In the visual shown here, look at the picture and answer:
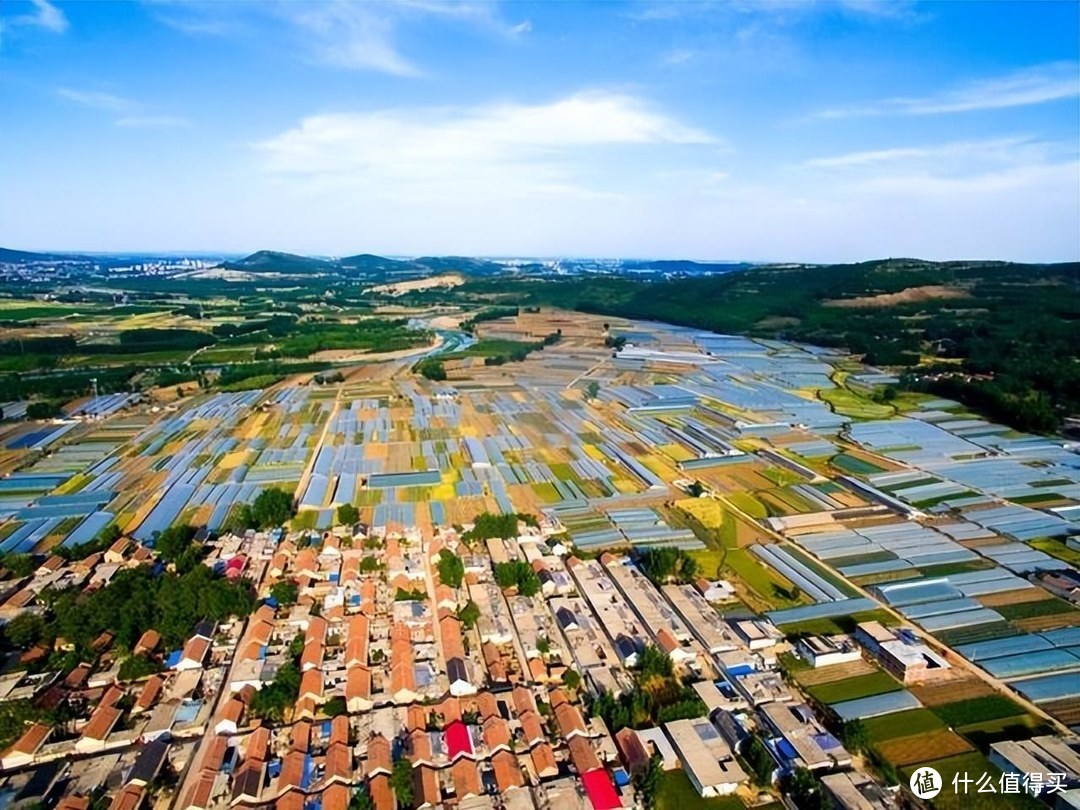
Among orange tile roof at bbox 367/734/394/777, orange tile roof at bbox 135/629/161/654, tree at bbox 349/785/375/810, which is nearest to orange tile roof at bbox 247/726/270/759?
orange tile roof at bbox 367/734/394/777

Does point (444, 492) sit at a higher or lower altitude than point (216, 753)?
higher

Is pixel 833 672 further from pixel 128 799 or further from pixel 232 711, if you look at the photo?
pixel 128 799

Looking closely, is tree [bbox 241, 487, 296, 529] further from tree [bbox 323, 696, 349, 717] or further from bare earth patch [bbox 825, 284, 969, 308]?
bare earth patch [bbox 825, 284, 969, 308]

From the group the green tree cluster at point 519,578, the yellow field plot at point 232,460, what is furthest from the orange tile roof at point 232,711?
the yellow field plot at point 232,460

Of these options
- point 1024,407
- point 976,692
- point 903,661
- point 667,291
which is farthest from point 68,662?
point 667,291

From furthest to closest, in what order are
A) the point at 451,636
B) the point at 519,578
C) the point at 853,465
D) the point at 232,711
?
the point at 853,465
the point at 519,578
the point at 451,636
the point at 232,711

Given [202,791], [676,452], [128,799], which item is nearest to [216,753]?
[202,791]

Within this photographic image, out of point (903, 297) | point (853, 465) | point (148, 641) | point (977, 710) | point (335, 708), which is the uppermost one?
point (903, 297)
